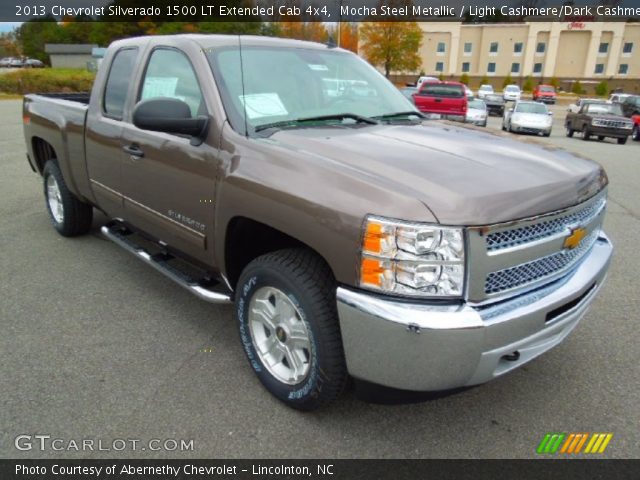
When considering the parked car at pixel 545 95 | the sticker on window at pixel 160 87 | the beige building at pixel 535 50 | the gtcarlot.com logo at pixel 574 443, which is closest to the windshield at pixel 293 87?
the sticker on window at pixel 160 87

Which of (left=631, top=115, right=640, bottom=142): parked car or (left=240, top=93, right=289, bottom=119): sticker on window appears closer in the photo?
(left=240, top=93, right=289, bottom=119): sticker on window

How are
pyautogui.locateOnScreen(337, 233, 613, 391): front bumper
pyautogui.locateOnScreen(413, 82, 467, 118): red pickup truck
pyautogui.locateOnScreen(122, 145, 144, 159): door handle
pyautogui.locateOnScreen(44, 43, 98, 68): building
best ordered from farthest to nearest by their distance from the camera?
1. pyautogui.locateOnScreen(44, 43, 98, 68): building
2. pyautogui.locateOnScreen(413, 82, 467, 118): red pickup truck
3. pyautogui.locateOnScreen(122, 145, 144, 159): door handle
4. pyautogui.locateOnScreen(337, 233, 613, 391): front bumper

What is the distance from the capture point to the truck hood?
2074 millimetres

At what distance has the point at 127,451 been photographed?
94.3 inches

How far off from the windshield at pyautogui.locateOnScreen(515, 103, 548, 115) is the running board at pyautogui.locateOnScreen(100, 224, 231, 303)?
1970 centimetres

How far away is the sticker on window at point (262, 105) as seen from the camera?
294 cm

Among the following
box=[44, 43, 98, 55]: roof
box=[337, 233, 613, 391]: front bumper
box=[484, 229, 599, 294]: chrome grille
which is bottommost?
box=[337, 233, 613, 391]: front bumper

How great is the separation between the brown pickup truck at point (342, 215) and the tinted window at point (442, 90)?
662 inches

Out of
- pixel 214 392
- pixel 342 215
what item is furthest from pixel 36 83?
pixel 342 215

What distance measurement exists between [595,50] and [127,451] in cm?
8350

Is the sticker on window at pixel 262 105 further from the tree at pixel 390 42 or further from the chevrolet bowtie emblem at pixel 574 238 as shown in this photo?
the tree at pixel 390 42

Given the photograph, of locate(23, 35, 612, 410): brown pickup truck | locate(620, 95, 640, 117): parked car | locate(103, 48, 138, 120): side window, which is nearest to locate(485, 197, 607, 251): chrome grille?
locate(23, 35, 612, 410): brown pickup truck

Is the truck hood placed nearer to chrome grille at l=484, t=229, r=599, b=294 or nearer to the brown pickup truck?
the brown pickup truck
